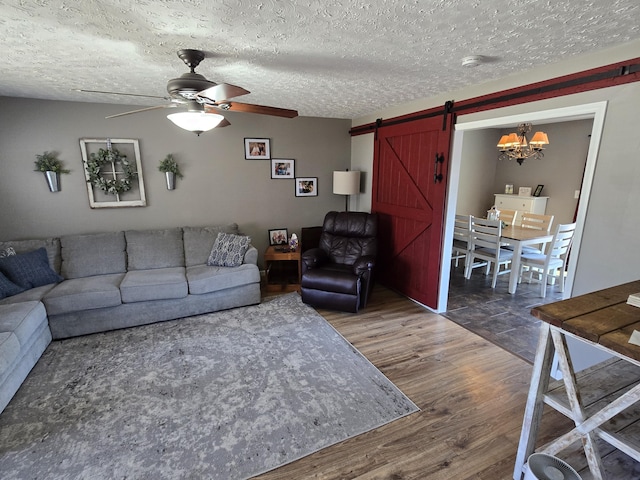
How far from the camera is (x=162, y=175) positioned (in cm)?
405

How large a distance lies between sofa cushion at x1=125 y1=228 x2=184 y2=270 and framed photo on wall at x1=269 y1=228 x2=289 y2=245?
1.29 m

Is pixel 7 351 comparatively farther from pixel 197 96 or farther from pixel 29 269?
pixel 197 96

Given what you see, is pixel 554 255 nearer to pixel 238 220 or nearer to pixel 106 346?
pixel 238 220

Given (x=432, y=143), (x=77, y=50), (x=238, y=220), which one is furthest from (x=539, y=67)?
(x=238, y=220)

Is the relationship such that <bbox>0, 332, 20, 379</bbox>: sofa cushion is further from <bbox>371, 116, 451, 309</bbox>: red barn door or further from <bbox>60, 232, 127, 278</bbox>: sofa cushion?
<bbox>371, 116, 451, 309</bbox>: red barn door

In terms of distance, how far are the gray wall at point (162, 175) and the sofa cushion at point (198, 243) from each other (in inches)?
Answer: 12.6

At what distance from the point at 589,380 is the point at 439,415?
88 cm

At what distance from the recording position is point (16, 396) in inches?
89.4

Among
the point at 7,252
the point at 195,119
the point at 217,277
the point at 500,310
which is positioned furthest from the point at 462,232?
the point at 7,252

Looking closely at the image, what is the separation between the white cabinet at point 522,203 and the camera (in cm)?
548

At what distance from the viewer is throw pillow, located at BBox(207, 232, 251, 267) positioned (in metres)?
3.79

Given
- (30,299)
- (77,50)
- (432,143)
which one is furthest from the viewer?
(432,143)

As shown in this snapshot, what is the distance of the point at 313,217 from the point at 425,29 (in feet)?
11.3

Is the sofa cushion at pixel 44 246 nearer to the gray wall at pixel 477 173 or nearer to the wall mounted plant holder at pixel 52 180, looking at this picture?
the wall mounted plant holder at pixel 52 180
